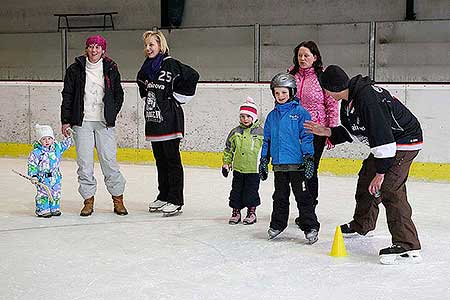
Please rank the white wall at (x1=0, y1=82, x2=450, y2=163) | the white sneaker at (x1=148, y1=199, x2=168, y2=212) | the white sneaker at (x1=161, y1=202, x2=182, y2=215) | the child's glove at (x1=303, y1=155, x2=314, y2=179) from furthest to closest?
the white wall at (x1=0, y1=82, x2=450, y2=163)
the white sneaker at (x1=148, y1=199, x2=168, y2=212)
the white sneaker at (x1=161, y1=202, x2=182, y2=215)
the child's glove at (x1=303, y1=155, x2=314, y2=179)

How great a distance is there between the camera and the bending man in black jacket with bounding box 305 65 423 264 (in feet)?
13.3

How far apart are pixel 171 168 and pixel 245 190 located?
2.06 ft

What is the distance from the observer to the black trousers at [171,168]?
5.63 metres

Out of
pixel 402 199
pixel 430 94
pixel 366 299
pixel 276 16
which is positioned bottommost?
pixel 366 299

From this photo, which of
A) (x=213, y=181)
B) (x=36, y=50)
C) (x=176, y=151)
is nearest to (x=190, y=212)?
(x=176, y=151)

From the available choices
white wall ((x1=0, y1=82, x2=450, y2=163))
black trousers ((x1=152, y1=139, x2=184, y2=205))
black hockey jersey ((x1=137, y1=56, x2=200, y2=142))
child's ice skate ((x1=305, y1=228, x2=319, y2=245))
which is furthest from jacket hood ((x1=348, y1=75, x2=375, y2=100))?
white wall ((x1=0, y1=82, x2=450, y2=163))

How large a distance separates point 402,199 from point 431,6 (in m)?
9.63

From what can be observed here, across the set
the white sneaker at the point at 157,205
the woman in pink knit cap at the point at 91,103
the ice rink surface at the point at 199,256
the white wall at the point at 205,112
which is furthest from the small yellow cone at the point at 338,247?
the white wall at the point at 205,112

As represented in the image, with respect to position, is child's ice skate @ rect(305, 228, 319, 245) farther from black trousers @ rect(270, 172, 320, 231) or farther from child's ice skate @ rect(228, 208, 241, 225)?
child's ice skate @ rect(228, 208, 241, 225)

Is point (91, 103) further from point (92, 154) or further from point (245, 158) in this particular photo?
point (245, 158)

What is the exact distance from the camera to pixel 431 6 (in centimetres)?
1316

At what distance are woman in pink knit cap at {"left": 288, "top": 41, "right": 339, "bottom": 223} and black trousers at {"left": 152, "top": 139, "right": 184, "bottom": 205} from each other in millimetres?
1046

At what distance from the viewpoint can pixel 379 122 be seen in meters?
4.04

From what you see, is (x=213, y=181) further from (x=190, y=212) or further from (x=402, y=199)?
(x=402, y=199)
